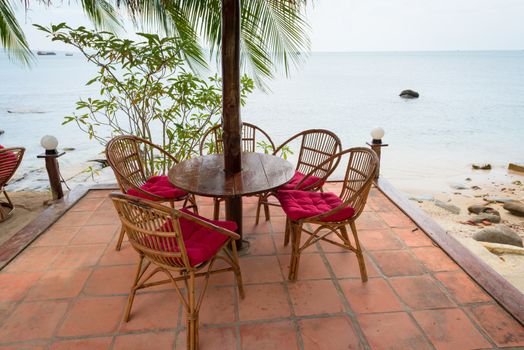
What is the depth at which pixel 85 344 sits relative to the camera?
5.20ft

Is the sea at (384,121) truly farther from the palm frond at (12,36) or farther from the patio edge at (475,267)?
the palm frond at (12,36)

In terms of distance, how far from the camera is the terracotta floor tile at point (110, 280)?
1968 millimetres

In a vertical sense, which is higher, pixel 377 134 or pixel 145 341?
pixel 377 134

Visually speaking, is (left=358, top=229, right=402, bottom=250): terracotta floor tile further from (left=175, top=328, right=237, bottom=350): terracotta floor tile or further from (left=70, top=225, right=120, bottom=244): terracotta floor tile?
(left=70, top=225, right=120, bottom=244): terracotta floor tile

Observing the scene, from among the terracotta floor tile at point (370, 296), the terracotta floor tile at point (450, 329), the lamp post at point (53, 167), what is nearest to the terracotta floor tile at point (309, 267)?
the terracotta floor tile at point (370, 296)

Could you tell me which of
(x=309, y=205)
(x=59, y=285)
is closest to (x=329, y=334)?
(x=309, y=205)

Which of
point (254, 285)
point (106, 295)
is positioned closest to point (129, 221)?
point (106, 295)

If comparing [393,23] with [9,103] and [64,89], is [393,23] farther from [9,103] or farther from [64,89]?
[9,103]

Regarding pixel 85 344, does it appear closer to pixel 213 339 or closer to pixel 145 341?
pixel 145 341

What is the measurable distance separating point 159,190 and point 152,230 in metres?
0.98

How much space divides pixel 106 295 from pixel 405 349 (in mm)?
1670

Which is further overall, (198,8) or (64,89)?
(64,89)

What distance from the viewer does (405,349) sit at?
1.55 meters

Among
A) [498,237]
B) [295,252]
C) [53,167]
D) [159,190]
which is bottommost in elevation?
[498,237]
